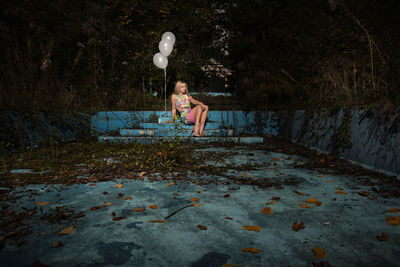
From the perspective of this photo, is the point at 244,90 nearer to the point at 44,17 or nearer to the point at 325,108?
the point at 325,108

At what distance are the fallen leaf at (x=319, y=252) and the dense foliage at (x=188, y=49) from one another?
2875mm

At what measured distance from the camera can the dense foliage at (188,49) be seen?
16.0 feet

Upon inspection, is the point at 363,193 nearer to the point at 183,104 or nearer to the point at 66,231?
the point at 66,231

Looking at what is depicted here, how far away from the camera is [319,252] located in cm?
134

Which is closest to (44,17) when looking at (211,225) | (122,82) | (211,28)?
(122,82)

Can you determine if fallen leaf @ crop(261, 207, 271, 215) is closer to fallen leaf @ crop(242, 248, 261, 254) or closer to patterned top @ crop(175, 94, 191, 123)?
fallen leaf @ crop(242, 248, 261, 254)

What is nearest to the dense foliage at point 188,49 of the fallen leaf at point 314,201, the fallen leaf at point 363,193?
the fallen leaf at point 363,193

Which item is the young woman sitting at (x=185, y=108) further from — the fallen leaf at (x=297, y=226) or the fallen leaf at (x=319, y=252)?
the fallen leaf at (x=319, y=252)

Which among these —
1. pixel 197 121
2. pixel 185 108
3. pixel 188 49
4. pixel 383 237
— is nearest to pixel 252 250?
pixel 383 237

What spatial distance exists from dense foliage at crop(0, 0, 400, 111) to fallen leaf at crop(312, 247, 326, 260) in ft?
9.43

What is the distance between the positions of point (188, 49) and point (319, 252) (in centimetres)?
1146

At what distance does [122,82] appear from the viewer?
9.66 meters

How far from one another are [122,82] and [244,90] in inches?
189

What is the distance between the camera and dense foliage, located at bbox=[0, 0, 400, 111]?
4879 millimetres
